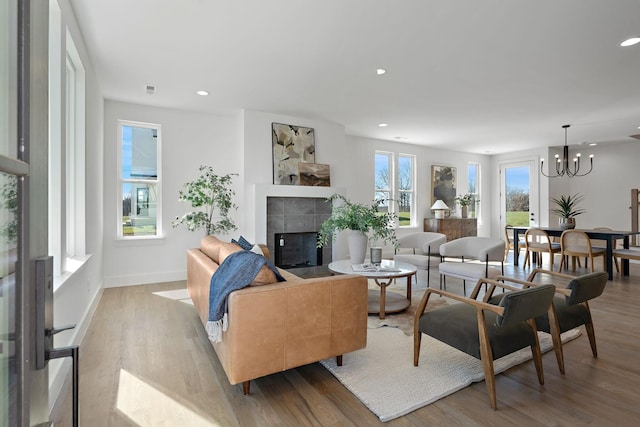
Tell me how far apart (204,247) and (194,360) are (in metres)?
1.21

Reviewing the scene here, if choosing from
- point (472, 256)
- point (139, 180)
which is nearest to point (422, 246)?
point (472, 256)

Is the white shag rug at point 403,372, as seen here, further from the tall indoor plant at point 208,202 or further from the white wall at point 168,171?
the white wall at point 168,171

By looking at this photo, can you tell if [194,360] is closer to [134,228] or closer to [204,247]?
[204,247]

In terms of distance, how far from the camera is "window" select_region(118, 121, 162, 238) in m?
5.00

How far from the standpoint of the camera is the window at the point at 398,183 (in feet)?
25.3

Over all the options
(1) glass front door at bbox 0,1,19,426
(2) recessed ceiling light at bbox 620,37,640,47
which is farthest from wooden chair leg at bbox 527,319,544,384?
(2) recessed ceiling light at bbox 620,37,640,47

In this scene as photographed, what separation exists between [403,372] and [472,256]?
3.07 metres

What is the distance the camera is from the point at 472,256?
4.90 meters

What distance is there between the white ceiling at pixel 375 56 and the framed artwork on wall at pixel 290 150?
1.05 feet

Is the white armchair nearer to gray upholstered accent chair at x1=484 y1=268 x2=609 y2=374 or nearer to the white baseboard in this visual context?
gray upholstered accent chair at x1=484 y1=268 x2=609 y2=374

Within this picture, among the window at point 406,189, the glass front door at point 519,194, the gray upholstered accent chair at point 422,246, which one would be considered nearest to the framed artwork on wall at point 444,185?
the window at point 406,189

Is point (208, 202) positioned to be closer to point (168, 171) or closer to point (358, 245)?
point (168, 171)

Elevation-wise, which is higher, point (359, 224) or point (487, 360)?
point (359, 224)

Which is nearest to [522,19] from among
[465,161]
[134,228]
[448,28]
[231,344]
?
[448,28]
